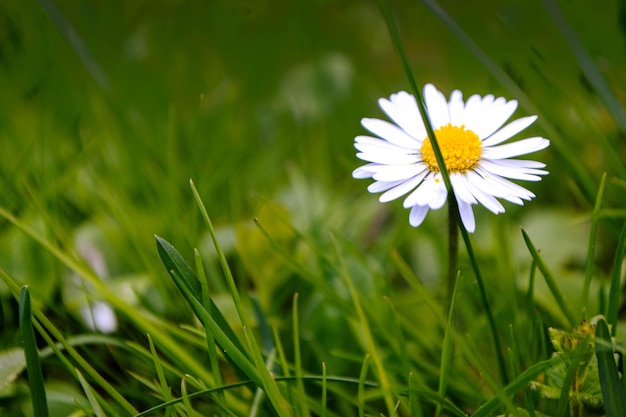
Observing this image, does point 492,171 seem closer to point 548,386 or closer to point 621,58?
point 548,386

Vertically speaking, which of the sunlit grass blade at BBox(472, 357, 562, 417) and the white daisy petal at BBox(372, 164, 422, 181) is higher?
the white daisy petal at BBox(372, 164, 422, 181)

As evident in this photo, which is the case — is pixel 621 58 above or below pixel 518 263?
above

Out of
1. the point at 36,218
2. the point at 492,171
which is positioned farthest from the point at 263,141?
the point at 492,171

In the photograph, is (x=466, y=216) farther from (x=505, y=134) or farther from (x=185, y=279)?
(x=185, y=279)

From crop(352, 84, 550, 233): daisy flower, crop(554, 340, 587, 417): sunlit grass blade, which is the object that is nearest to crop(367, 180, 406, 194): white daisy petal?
crop(352, 84, 550, 233): daisy flower

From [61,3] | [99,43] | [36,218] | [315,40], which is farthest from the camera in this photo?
[61,3]

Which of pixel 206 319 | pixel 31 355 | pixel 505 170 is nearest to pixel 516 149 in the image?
pixel 505 170

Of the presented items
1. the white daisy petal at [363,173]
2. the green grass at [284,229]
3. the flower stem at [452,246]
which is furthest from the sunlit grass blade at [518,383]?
the white daisy petal at [363,173]

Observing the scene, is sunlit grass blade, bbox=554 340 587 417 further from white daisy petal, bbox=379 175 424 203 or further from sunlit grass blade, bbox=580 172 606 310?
white daisy petal, bbox=379 175 424 203
